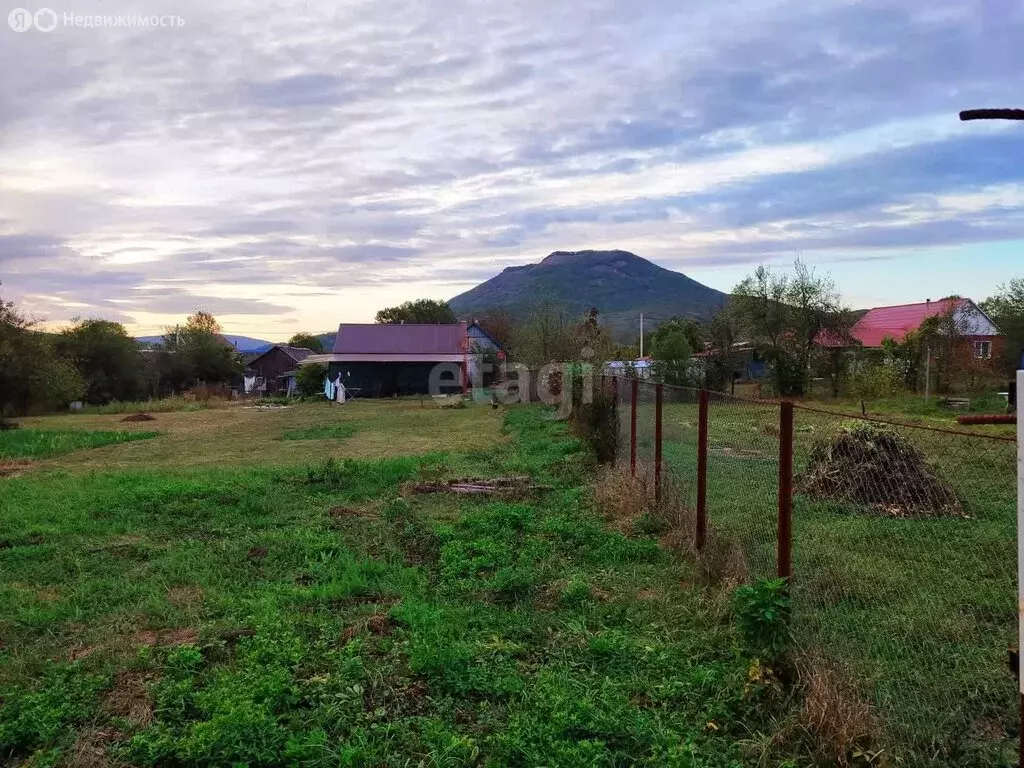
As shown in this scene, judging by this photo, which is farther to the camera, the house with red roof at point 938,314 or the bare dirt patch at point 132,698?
the house with red roof at point 938,314

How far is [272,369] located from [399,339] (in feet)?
58.3

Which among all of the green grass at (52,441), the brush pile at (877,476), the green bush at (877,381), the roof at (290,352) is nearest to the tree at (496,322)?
the roof at (290,352)

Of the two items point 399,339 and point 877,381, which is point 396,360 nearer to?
point 399,339

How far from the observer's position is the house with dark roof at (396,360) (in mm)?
37625

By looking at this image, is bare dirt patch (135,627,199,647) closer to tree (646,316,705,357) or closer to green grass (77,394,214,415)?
green grass (77,394,214,415)

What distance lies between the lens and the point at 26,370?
2756 centimetres

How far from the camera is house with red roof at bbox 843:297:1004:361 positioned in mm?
28617

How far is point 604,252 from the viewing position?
15800 centimetres

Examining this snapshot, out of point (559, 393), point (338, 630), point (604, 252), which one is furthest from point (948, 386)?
point (604, 252)

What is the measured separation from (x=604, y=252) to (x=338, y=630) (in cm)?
15837

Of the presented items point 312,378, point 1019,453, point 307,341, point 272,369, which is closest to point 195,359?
point 272,369

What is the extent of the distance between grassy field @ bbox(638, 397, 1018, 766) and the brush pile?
6.9 inches

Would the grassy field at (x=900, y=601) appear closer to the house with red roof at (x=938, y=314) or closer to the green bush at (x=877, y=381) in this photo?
the green bush at (x=877, y=381)

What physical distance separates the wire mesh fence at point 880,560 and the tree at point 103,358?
39692 mm
